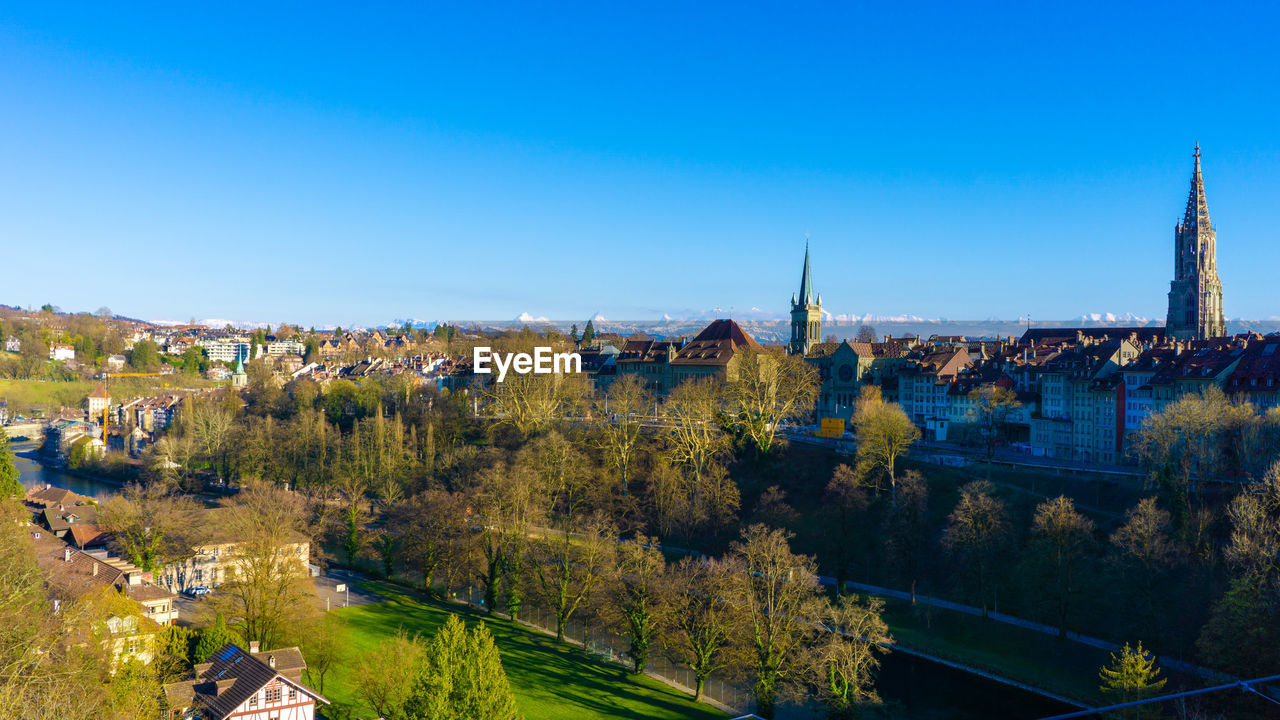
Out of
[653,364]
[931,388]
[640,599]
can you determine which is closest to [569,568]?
[640,599]

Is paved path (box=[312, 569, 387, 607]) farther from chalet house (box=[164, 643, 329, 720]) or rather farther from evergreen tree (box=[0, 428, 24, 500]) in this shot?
evergreen tree (box=[0, 428, 24, 500])

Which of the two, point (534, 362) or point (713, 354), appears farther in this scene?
point (713, 354)

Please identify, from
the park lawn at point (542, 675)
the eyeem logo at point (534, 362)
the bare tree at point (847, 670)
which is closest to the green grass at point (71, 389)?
the eyeem logo at point (534, 362)

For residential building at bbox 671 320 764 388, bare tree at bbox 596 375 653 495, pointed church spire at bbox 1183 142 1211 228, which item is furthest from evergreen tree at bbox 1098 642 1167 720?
pointed church spire at bbox 1183 142 1211 228

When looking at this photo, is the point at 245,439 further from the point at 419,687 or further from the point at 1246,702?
the point at 1246,702

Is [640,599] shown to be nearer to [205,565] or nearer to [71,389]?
[205,565]

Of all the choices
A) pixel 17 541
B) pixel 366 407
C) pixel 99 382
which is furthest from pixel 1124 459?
pixel 99 382

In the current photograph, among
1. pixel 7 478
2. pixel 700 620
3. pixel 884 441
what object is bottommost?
pixel 700 620
